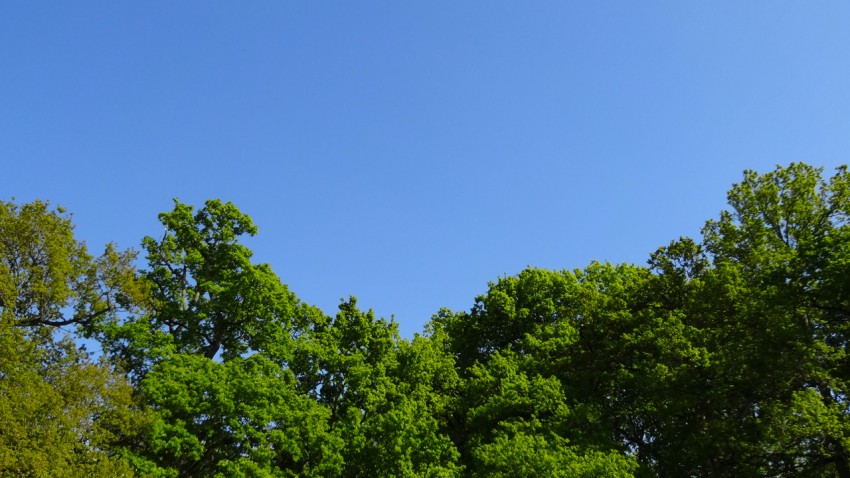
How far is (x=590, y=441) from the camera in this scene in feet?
94.5

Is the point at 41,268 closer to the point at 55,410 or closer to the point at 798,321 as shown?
the point at 55,410

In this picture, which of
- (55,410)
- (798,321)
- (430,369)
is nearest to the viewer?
(55,410)

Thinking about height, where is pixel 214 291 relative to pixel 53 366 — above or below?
above

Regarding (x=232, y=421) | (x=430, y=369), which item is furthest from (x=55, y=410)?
(x=430, y=369)

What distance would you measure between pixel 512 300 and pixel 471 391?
810 cm

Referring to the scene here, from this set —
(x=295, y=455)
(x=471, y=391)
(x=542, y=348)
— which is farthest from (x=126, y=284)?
(x=542, y=348)

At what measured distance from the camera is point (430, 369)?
113 feet

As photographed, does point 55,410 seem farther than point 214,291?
No

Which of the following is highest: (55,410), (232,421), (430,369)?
(430,369)

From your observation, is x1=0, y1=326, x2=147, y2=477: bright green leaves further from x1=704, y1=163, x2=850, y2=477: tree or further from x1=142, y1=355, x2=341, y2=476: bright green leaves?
x1=704, y1=163, x2=850, y2=477: tree

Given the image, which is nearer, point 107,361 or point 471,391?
point 107,361

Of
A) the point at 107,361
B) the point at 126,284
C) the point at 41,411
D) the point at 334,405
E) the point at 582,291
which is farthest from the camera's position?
the point at 582,291

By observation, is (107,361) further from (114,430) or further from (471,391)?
(471,391)

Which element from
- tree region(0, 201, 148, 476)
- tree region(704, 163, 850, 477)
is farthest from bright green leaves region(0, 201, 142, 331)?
tree region(704, 163, 850, 477)
